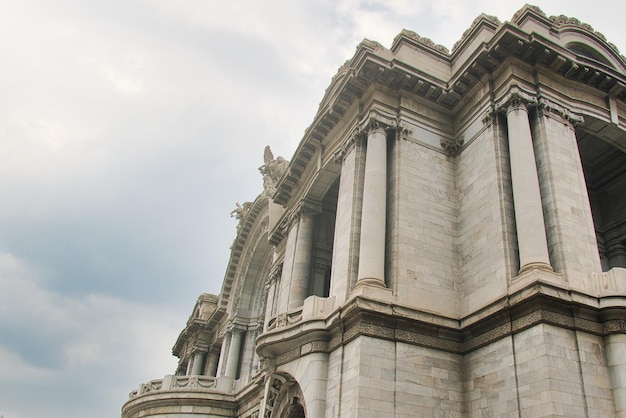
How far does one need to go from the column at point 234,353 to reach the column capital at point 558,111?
27062mm

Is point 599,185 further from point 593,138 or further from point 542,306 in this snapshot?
point 542,306

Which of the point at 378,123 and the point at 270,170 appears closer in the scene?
the point at 378,123

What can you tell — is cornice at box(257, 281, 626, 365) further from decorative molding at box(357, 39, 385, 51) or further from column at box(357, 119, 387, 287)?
decorative molding at box(357, 39, 385, 51)

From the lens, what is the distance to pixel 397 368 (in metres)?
16.1

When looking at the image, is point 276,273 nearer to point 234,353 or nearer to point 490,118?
point 234,353

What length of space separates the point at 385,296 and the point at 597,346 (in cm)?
594

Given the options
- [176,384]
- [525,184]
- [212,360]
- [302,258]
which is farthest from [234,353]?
[525,184]

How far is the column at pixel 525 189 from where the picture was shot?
631 inches

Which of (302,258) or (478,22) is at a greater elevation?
(478,22)

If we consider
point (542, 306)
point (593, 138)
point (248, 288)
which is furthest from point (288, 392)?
point (248, 288)

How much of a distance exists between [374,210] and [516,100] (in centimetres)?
626

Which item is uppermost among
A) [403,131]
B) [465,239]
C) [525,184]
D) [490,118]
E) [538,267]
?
[403,131]

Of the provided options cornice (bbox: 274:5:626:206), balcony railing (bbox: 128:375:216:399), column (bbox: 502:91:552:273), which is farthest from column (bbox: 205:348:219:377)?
column (bbox: 502:91:552:273)

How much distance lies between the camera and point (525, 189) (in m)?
17.3
